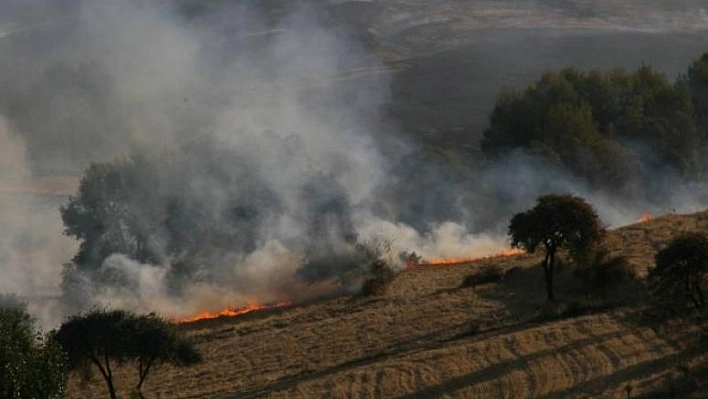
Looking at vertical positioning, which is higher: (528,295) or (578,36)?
(578,36)

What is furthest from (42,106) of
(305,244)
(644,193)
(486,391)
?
(486,391)

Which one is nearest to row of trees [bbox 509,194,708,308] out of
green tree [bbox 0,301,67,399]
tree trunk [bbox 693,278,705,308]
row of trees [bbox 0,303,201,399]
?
tree trunk [bbox 693,278,705,308]

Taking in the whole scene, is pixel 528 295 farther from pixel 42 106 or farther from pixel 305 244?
pixel 42 106

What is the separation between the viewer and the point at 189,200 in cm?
4919

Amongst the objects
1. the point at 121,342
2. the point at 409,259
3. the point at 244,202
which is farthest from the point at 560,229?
the point at 244,202

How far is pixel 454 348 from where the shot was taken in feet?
102

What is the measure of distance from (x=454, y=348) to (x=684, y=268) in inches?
321

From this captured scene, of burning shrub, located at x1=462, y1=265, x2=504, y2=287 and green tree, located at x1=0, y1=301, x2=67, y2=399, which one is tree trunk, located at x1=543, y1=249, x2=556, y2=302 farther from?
green tree, located at x1=0, y1=301, x2=67, y2=399

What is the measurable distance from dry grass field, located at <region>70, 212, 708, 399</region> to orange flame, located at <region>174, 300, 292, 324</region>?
2.65 ft

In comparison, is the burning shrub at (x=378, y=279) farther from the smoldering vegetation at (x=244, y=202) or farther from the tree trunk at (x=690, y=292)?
the tree trunk at (x=690, y=292)

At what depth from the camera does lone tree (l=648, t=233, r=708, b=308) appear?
103 feet

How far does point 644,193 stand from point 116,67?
5818 cm

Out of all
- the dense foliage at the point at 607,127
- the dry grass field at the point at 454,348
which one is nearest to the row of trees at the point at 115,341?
the dry grass field at the point at 454,348

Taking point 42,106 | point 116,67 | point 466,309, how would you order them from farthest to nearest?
1. point 116,67
2. point 42,106
3. point 466,309
